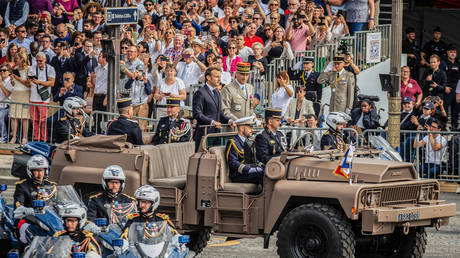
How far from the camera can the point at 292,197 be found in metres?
12.2

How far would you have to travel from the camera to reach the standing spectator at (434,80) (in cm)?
2211

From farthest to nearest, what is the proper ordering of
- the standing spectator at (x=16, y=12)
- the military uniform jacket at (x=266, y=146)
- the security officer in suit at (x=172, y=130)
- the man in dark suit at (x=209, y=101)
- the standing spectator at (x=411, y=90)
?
the standing spectator at (x=16, y=12), the standing spectator at (x=411, y=90), the man in dark suit at (x=209, y=101), the security officer in suit at (x=172, y=130), the military uniform jacket at (x=266, y=146)

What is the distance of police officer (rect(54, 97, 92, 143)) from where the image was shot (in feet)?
50.1

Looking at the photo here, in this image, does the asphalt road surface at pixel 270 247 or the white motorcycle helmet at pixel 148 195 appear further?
the asphalt road surface at pixel 270 247

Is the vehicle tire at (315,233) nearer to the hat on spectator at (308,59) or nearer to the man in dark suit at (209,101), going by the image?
the man in dark suit at (209,101)

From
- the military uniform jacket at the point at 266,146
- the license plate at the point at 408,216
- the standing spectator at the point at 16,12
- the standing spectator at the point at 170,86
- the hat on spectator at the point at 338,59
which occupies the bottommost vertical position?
the license plate at the point at 408,216

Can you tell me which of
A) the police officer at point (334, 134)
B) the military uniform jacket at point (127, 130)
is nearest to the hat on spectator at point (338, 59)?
the police officer at point (334, 134)

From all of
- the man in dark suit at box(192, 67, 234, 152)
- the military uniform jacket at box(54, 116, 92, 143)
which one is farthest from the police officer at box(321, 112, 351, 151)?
the military uniform jacket at box(54, 116, 92, 143)

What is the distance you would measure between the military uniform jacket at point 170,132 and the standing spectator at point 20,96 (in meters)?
6.34

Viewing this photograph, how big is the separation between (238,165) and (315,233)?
1.45 metres

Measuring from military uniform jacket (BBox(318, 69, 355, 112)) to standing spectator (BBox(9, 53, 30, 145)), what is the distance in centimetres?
597

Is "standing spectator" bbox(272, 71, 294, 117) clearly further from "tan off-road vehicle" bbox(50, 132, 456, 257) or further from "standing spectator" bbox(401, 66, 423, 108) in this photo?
"tan off-road vehicle" bbox(50, 132, 456, 257)

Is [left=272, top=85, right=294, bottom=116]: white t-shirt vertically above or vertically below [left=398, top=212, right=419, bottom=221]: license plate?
above

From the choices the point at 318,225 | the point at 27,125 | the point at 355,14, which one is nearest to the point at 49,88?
the point at 27,125
